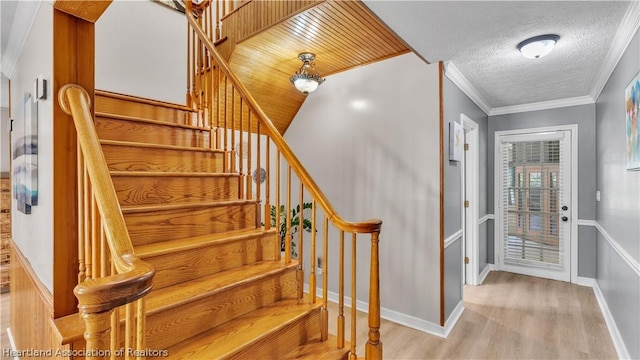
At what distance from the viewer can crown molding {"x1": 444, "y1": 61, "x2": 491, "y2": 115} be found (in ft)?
9.18

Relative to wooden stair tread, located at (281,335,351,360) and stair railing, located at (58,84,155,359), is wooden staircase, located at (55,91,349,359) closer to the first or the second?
wooden stair tread, located at (281,335,351,360)

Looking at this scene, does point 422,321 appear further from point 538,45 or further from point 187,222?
point 538,45

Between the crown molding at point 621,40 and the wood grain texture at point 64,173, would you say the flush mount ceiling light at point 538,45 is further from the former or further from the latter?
the wood grain texture at point 64,173

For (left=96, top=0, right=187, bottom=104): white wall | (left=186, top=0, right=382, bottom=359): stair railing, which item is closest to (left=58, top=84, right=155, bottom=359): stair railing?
(left=186, top=0, right=382, bottom=359): stair railing

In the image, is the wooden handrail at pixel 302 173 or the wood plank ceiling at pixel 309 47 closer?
the wooden handrail at pixel 302 173

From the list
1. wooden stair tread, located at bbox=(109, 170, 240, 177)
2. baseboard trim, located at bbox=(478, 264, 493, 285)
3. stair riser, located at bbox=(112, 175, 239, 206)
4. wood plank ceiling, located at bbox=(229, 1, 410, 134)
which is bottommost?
baseboard trim, located at bbox=(478, 264, 493, 285)

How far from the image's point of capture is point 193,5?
3.39 meters

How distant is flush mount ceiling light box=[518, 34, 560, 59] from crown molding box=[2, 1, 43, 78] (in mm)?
3125

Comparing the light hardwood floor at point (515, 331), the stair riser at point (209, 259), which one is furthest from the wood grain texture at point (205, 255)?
the light hardwood floor at point (515, 331)

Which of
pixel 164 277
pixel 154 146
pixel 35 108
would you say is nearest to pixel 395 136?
pixel 154 146

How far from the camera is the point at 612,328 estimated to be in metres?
2.67

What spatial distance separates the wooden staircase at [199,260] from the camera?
59.2 inches

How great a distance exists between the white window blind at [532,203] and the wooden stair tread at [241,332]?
3767 mm

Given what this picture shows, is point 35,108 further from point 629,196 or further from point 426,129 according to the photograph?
point 629,196
